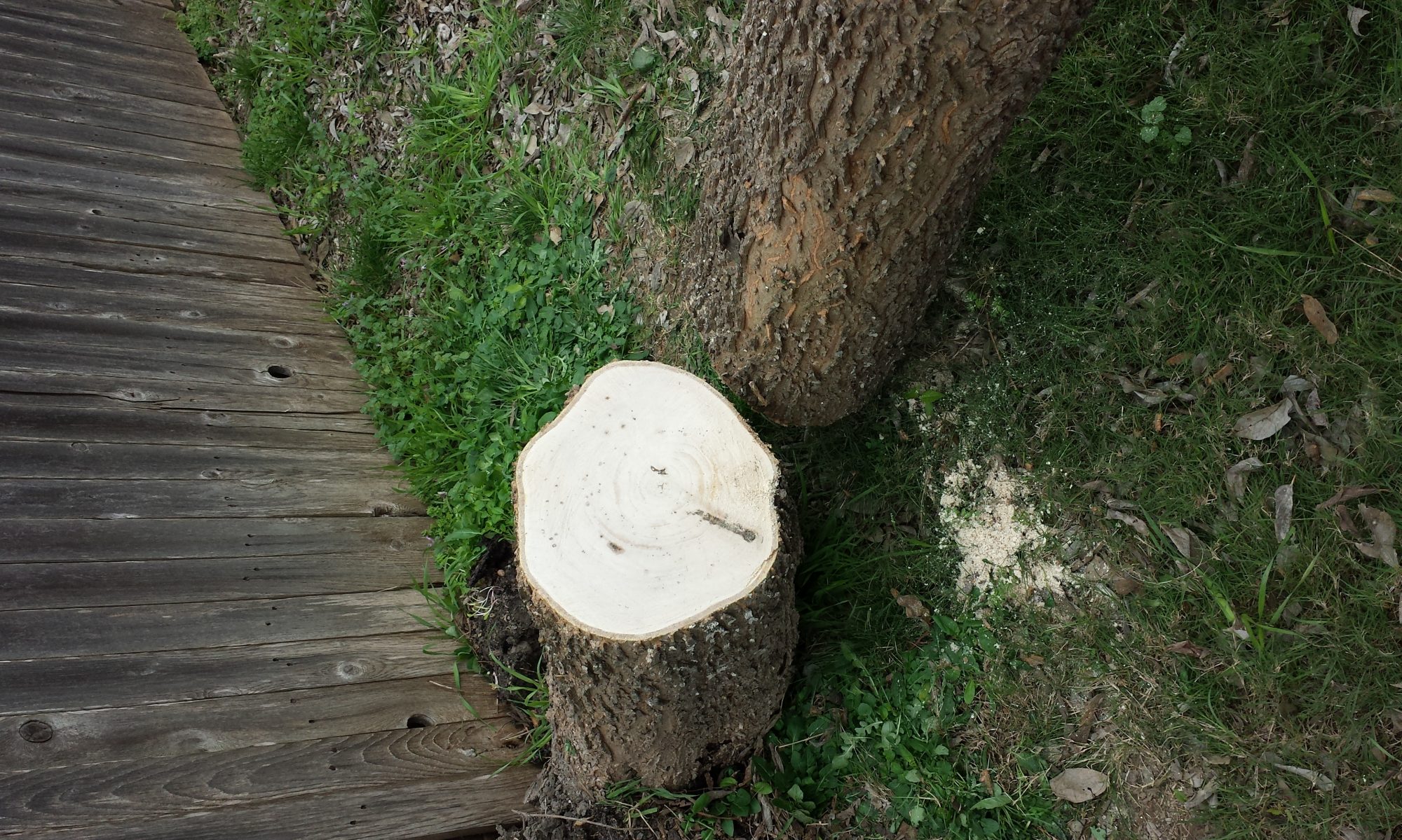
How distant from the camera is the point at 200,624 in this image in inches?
106

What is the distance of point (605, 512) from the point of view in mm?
2279

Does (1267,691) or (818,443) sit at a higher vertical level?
(1267,691)

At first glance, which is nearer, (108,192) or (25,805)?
(25,805)

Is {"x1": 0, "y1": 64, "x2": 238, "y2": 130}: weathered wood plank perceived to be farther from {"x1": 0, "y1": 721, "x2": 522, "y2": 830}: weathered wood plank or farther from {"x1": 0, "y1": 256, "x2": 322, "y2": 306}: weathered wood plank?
{"x1": 0, "y1": 721, "x2": 522, "y2": 830}: weathered wood plank

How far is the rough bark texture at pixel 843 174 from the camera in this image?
1910mm

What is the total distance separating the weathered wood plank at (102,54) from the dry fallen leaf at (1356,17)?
17.3 ft

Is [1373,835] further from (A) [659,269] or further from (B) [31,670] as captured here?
(B) [31,670]

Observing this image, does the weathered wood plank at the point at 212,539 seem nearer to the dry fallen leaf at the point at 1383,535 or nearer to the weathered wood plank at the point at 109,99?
the weathered wood plank at the point at 109,99

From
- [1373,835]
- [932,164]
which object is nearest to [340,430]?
[932,164]

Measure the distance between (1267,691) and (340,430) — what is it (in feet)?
10.8

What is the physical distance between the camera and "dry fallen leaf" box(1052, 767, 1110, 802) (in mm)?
2242

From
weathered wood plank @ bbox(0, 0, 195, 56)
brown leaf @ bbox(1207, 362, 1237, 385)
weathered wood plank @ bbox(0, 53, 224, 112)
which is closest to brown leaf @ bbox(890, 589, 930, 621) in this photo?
brown leaf @ bbox(1207, 362, 1237, 385)

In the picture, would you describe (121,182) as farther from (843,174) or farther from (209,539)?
(843,174)

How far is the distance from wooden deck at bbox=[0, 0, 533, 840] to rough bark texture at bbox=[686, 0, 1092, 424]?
155 centimetres
